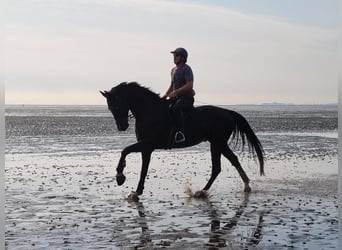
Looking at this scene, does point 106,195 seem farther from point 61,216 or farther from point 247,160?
point 247,160

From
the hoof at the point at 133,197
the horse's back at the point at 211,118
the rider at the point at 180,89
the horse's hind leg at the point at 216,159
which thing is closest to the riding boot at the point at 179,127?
the rider at the point at 180,89

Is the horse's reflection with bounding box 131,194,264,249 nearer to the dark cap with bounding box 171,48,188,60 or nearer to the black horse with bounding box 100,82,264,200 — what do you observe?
the black horse with bounding box 100,82,264,200

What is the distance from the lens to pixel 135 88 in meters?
10.6

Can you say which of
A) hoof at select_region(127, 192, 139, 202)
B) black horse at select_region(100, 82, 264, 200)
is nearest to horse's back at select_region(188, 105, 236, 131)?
black horse at select_region(100, 82, 264, 200)

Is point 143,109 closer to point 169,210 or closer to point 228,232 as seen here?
point 169,210

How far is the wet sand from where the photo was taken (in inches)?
294

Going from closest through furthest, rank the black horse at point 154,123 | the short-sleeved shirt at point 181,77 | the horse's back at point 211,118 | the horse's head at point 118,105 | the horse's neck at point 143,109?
1. the horse's head at point 118,105
2. the black horse at point 154,123
3. the short-sleeved shirt at point 181,77
4. the horse's neck at point 143,109
5. the horse's back at point 211,118

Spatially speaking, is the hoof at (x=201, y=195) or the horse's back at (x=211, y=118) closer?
the hoof at (x=201, y=195)

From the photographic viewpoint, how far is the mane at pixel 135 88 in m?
10.4

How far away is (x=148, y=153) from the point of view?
10711 millimetres

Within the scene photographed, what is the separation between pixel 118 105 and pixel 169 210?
Result: 7.04 feet

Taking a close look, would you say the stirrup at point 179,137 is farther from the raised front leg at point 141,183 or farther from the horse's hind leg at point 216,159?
the horse's hind leg at point 216,159

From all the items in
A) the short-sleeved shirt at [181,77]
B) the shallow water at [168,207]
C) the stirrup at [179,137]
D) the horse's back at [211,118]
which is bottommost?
the shallow water at [168,207]

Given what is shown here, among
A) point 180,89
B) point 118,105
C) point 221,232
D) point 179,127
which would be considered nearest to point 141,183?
point 179,127
